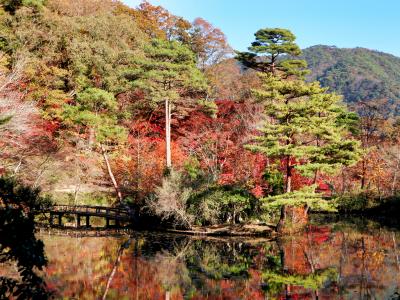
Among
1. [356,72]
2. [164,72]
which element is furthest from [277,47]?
[356,72]

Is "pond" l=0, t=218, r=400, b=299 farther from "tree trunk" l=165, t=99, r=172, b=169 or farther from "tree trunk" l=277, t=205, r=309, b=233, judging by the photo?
"tree trunk" l=165, t=99, r=172, b=169

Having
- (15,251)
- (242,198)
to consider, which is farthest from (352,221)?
(15,251)

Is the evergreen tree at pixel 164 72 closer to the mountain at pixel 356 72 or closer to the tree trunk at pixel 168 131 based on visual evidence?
the tree trunk at pixel 168 131

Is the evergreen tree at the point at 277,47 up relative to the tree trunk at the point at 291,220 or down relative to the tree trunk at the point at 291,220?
up

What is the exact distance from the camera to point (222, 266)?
A: 1723 centimetres

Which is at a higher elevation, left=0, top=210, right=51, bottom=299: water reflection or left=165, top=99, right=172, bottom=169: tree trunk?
left=165, top=99, right=172, bottom=169: tree trunk

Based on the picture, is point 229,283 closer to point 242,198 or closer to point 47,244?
point 242,198

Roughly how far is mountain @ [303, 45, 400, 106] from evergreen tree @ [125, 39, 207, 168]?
3050 inches

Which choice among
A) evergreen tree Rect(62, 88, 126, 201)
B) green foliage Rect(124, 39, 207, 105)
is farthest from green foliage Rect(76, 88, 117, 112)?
green foliage Rect(124, 39, 207, 105)

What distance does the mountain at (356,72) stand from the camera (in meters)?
103

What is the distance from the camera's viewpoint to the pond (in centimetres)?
1350

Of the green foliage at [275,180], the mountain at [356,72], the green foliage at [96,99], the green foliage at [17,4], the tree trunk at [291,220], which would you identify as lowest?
the tree trunk at [291,220]

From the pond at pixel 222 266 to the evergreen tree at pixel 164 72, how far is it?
26.0 ft

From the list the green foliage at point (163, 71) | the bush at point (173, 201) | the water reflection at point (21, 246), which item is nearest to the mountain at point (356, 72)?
the green foliage at point (163, 71)
